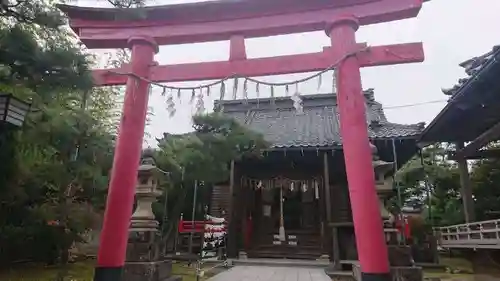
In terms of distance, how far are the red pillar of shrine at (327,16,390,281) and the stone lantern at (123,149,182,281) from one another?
3.30 metres

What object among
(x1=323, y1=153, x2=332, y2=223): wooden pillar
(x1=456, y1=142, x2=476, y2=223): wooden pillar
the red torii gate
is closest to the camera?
the red torii gate

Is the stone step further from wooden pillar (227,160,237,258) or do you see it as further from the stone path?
the stone path

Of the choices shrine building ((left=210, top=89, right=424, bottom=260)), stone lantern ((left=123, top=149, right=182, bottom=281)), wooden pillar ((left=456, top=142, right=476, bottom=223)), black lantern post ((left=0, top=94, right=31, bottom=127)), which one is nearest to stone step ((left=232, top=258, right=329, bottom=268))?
shrine building ((left=210, top=89, right=424, bottom=260))

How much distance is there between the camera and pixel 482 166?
12.5 metres

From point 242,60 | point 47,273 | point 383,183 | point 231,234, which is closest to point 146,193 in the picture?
point 242,60

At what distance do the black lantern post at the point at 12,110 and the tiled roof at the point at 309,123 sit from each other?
7.59 metres

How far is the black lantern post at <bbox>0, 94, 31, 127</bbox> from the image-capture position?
384cm

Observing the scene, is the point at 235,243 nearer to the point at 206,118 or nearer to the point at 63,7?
the point at 206,118

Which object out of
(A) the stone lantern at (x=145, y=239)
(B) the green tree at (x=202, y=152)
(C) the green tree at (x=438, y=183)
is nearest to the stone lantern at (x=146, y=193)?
(A) the stone lantern at (x=145, y=239)

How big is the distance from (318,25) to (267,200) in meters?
8.39

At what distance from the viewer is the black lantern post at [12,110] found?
3836 mm

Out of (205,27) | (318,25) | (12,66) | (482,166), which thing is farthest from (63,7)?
(482,166)

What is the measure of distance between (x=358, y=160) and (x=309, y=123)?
33.4 feet

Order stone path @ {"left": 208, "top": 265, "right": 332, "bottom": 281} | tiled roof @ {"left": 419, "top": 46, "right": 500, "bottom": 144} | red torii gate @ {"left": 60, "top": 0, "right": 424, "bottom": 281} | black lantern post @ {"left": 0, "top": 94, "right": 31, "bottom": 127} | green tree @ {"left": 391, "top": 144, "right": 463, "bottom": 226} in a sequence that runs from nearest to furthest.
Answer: black lantern post @ {"left": 0, "top": 94, "right": 31, "bottom": 127}
red torii gate @ {"left": 60, "top": 0, "right": 424, "bottom": 281}
tiled roof @ {"left": 419, "top": 46, "right": 500, "bottom": 144}
stone path @ {"left": 208, "top": 265, "right": 332, "bottom": 281}
green tree @ {"left": 391, "top": 144, "right": 463, "bottom": 226}
